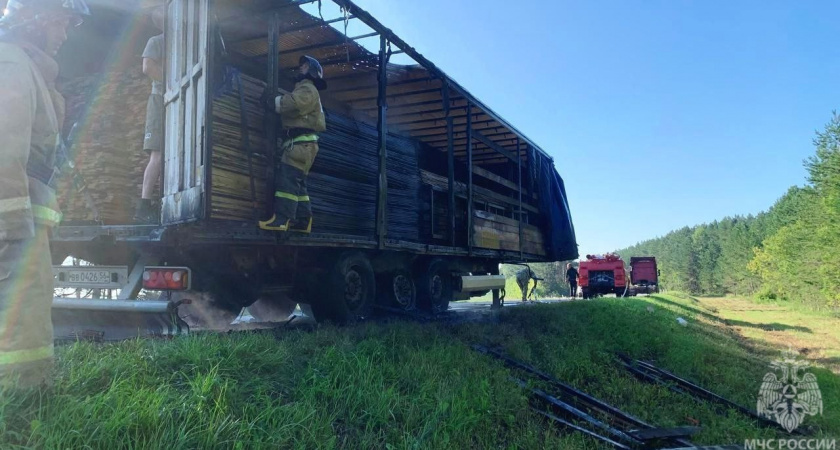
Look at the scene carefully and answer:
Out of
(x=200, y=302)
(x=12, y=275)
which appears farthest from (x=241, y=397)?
(x=200, y=302)

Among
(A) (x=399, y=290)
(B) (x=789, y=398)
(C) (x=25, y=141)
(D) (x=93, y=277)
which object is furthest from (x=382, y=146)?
(B) (x=789, y=398)

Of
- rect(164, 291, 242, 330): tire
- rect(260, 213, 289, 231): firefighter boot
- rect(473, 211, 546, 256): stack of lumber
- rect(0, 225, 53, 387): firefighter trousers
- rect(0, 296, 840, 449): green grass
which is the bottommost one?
rect(0, 296, 840, 449): green grass

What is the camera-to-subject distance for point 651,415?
16.5 ft

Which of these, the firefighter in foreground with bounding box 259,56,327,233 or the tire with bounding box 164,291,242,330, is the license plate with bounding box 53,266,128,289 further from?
the firefighter in foreground with bounding box 259,56,327,233

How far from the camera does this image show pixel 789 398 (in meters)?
6.82

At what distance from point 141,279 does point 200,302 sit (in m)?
1.35

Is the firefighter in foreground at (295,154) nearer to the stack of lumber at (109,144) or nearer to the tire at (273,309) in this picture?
the stack of lumber at (109,144)

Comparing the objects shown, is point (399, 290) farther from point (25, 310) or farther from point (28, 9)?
point (28, 9)

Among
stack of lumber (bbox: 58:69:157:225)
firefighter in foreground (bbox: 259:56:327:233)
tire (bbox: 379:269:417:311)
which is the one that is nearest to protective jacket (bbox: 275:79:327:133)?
firefighter in foreground (bbox: 259:56:327:233)

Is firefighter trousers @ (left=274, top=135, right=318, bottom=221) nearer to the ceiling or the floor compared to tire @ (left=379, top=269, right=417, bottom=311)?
nearer to the ceiling

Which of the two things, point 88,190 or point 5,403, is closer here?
point 5,403

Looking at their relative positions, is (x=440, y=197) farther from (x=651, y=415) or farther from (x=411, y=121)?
(x=651, y=415)

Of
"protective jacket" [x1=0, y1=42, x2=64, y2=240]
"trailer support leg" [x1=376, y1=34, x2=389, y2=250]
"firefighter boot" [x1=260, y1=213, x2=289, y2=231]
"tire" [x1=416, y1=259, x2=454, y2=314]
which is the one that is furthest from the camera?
"tire" [x1=416, y1=259, x2=454, y2=314]

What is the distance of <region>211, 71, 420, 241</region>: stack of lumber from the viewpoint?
425 cm
